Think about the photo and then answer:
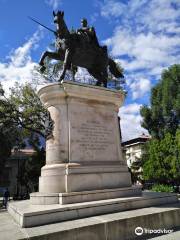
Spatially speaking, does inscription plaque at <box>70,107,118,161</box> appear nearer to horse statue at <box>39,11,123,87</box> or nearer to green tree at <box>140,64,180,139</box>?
horse statue at <box>39,11,123,87</box>

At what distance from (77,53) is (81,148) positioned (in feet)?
11.2

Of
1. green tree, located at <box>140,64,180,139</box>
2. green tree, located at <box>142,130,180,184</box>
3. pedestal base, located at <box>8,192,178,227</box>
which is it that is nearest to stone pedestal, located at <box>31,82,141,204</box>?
pedestal base, located at <box>8,192,178,227</box>

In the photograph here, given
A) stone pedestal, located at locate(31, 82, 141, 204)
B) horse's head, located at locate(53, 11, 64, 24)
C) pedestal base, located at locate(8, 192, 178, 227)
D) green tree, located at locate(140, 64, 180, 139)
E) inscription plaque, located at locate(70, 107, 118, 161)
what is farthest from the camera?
green tree, located at locate(140, 64, 180, 139)

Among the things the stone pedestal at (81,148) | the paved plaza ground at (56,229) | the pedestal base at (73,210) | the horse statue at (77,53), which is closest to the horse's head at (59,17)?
the horse statue at (77,53)

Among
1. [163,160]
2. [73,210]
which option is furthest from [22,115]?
[73,210]

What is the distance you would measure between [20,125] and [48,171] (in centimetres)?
Answer: 1963

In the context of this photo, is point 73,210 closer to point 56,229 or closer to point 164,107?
point 56,229

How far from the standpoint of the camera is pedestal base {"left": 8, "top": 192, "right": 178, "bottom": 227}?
546 cm

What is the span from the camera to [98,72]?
9.80m

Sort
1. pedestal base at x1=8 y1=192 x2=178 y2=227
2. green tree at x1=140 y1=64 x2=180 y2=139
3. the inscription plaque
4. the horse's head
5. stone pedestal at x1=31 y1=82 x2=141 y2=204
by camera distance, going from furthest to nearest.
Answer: green tree at x1=140 y1=64 x2=180 y2=139
the horse's head
the inscription plaque
stone pedestal at x1=31 y1=82 x2=141 y2=204
pedestal base at x1=8 y1=192 x2=178 y2=227

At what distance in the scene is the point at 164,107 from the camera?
34500mm

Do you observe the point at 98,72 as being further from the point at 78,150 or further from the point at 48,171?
the point at 48,171

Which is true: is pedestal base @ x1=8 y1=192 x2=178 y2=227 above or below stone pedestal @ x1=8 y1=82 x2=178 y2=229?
below

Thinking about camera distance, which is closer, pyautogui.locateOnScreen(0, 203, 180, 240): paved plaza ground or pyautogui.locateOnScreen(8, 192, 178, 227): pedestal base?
pyautogui.locateOnScreen(0, 203, 180, 240): paved plaza ground
